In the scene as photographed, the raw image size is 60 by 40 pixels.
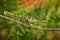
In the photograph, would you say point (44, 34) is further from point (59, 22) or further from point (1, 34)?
point (1, 34)

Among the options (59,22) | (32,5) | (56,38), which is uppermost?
(32,5)

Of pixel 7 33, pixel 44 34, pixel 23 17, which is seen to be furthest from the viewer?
pixel 7 33

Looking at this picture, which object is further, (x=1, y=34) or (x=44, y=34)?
(x=1, y=34)

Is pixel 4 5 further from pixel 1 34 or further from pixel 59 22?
pixel 59 22

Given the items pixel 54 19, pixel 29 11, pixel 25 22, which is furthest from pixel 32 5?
pixel 25 22

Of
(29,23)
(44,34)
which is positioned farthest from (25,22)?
(44,34)

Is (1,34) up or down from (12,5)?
down

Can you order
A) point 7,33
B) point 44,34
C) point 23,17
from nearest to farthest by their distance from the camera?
point 23,17
point 44,34
point 7,33

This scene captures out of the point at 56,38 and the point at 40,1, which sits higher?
the point at 40,1

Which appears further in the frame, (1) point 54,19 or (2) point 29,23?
(1) point 54,19
